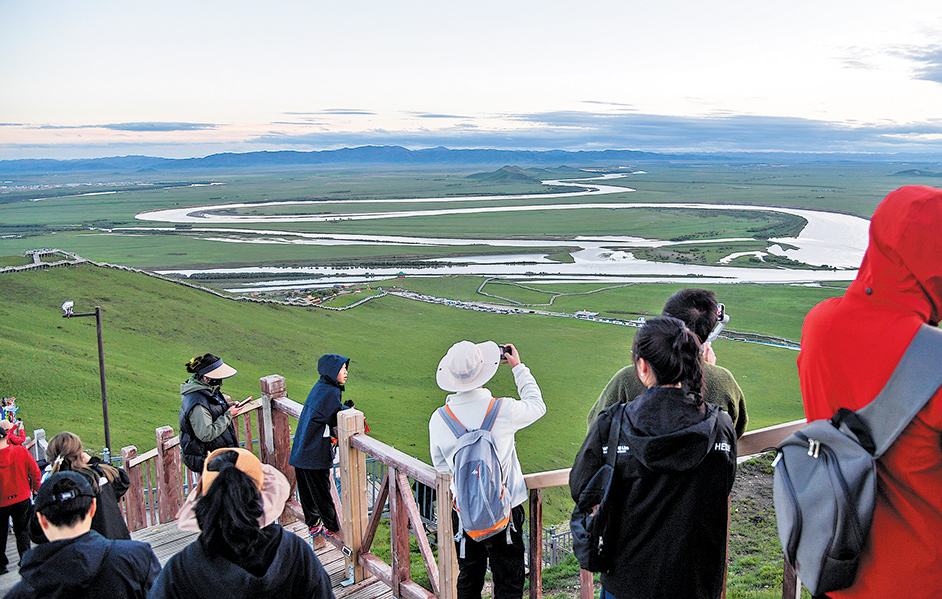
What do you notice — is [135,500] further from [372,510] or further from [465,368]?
[465,368]

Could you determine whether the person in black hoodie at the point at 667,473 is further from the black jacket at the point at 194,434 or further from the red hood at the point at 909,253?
the black jacket at the point at 194,434

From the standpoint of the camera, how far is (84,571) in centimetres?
337

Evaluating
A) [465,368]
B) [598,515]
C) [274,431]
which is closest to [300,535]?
[274,431]

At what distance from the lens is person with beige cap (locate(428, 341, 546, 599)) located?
4.01 metres

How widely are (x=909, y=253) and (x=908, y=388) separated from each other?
0.49 meters

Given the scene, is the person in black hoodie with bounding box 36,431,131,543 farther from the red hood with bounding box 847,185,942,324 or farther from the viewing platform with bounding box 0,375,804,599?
the red hood with bounding box 847,185,942,324

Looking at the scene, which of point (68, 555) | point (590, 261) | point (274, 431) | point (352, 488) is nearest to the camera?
point (68, 555)

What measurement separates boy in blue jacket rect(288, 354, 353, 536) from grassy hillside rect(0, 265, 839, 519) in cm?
1594

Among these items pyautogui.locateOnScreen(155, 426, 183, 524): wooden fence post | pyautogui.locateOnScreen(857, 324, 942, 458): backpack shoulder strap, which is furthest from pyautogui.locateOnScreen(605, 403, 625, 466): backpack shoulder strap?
pyautogui.locateOnScreen(155, 426, 183, 524): wooden fence post

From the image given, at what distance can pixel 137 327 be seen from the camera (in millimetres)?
38188

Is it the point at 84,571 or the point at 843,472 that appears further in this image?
the point at 84,571

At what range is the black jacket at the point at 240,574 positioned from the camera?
2752 millimetres

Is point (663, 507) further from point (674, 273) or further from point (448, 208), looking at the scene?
point (448, 208)

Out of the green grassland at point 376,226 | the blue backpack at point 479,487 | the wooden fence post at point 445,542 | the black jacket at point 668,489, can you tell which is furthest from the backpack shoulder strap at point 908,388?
the green grassland at point 376,226
